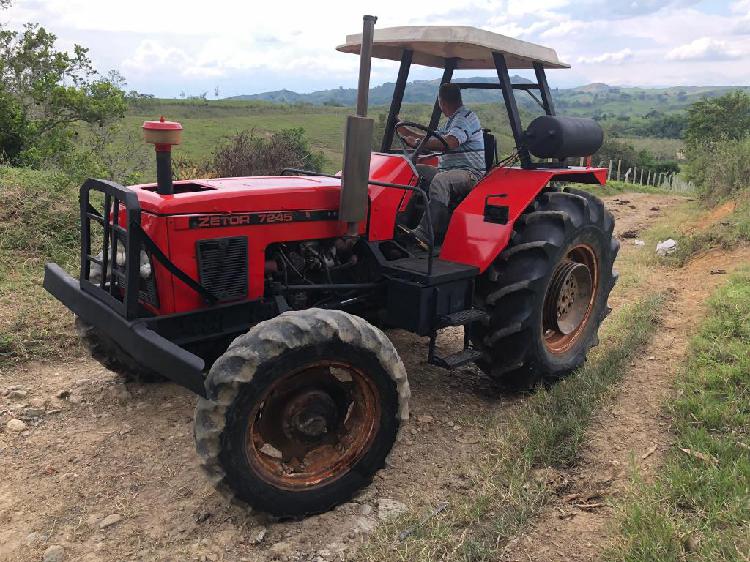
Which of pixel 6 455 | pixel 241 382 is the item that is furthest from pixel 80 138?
pixel 241 382

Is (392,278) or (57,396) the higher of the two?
(392,278)

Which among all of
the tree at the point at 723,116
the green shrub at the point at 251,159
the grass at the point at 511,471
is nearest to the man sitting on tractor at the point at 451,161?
the grass at the point at 511,471

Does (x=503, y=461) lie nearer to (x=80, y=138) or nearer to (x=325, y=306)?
(x=325, y=306)

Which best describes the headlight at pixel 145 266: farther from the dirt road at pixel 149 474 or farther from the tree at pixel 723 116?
the tree at pixel 723 116

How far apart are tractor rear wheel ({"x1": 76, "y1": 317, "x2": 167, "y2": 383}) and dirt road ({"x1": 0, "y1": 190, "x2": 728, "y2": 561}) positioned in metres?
0.09

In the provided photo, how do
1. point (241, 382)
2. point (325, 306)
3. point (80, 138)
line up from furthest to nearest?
point (80, 138)
point (325, 306)
point (241, 382)

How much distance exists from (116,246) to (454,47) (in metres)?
2.61

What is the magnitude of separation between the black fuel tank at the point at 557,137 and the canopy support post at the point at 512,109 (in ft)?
0.27

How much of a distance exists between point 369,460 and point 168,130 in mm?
1873

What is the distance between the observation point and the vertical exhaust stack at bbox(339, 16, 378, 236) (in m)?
3.08

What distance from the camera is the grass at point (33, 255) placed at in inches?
187

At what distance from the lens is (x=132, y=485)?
3232 mm

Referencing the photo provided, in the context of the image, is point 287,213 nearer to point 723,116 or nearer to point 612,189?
point 612,189

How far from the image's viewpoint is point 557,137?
4.14m
